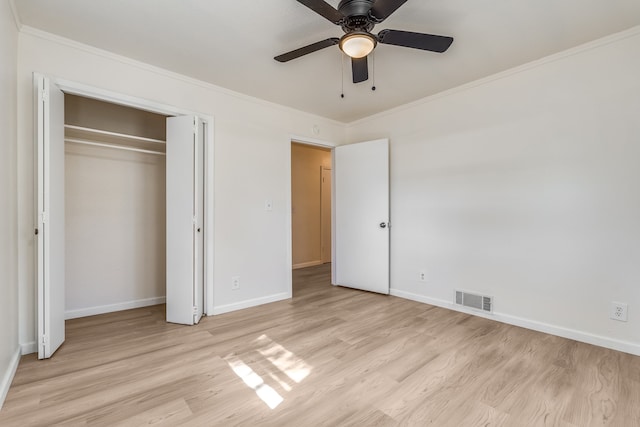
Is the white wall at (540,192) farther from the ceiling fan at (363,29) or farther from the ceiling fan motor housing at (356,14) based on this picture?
the ceiling fan motor housing at (356,14)

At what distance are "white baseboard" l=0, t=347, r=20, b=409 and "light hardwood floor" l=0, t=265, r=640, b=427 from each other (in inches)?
1.5

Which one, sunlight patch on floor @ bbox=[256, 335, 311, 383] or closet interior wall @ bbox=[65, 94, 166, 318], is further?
closet interior wall @ bbox=[65, 94, 166, 318]

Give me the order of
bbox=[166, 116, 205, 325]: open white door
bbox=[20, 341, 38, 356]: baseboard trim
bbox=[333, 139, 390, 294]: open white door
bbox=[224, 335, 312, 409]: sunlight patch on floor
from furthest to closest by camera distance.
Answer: bbox=[333, 139, 390, 294]: open white door < bbox=[166, 116, 205, 325]: open white door < bbox=[20, 341, 38, 356]: baseboard trim < bbox=[224, 335, 312, 409]: sunlight patch on floor

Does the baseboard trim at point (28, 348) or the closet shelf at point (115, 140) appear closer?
the baseboard trim at point (28, 348)

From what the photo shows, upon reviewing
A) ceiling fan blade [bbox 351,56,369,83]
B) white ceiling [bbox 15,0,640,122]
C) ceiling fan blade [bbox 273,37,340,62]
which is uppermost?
white ceiling [bbox 15,0,640,122]

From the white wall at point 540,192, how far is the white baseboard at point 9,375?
3.49 m

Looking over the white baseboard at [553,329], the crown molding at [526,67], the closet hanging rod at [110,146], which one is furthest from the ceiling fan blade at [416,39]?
the closet hanging rod at [110,146]

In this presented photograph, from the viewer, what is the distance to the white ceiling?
194 centimetres

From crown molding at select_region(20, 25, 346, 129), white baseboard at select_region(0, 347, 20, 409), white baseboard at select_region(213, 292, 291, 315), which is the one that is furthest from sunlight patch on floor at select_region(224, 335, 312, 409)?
crown molding at select_region(20, 25, 346, 129)

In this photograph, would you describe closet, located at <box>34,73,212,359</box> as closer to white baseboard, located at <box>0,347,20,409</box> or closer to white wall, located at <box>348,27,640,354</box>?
white baseboard, located at <box>0,347,20,409</box>

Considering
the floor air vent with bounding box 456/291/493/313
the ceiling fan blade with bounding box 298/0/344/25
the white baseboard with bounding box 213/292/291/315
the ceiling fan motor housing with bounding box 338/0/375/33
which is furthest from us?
the white baseboard with bounding box 213/292/291/315

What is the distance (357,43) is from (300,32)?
26.6 inches

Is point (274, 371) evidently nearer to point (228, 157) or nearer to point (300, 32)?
point (228, 157)

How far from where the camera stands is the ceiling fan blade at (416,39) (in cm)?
177
